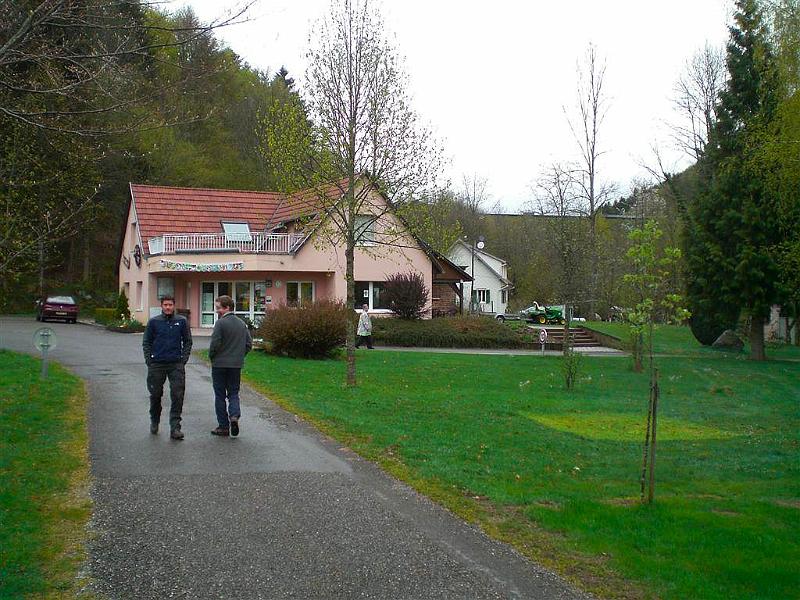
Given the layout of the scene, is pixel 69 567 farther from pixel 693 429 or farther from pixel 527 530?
pixel 693 429

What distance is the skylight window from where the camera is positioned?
36.7 m

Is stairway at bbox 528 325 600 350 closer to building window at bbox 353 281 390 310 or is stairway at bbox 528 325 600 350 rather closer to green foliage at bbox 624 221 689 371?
building window at bbox 353 281 390 310

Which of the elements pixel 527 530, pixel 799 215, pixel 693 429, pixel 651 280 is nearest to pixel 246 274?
pixel 799 215

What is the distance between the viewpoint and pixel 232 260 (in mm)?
34625

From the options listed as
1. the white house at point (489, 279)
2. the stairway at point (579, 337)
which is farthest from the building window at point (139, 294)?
the white house at point (489, 279)

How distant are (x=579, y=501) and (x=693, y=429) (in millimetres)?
7220

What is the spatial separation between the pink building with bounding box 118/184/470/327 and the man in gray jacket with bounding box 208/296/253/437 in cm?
2166

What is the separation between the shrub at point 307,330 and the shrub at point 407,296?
38.2ft

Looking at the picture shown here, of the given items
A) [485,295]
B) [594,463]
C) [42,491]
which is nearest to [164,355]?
[42,491]

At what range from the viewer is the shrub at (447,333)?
3353 cm

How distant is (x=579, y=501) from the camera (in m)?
7.86

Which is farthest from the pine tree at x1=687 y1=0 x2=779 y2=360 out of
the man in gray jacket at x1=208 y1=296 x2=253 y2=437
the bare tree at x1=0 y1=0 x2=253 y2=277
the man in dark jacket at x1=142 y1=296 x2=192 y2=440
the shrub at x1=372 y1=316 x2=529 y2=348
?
the bare tree at x1=0 y1=0 x2=253 y2=277

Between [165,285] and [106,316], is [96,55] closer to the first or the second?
[165,285]

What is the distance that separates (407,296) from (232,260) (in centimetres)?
756
